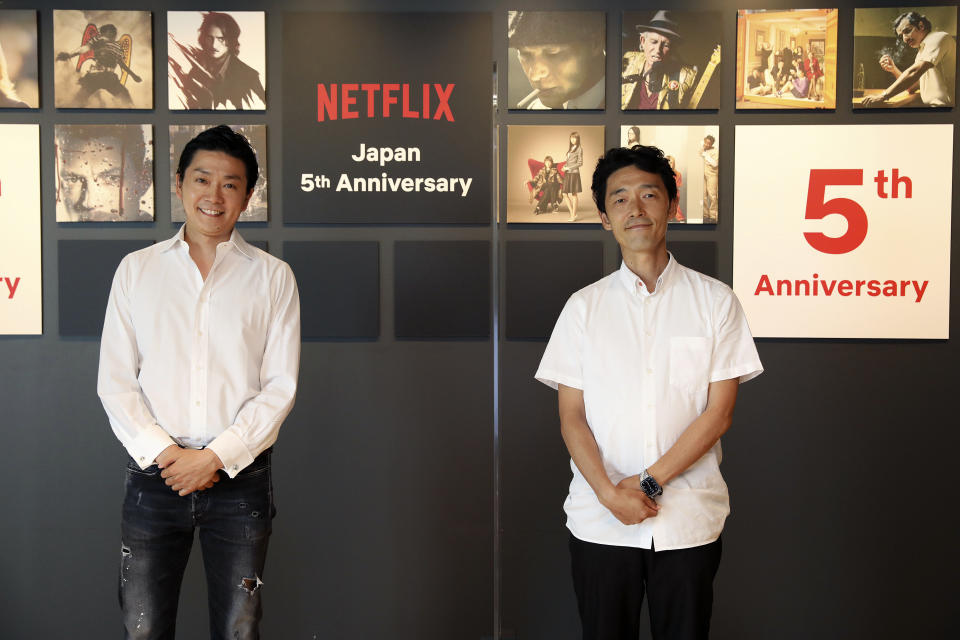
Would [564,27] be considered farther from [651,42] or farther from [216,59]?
[216,59]

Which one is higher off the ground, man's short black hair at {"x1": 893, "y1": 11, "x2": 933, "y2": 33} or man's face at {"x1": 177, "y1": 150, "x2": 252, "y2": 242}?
man's short black hair at {"x1": 893, "y1": 11, "x2": 933, "y2": 33}

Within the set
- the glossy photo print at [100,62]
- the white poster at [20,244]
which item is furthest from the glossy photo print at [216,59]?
the white poster at [20,244]

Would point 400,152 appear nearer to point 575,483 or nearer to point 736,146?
point 736,146

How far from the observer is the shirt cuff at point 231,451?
187 centimetres

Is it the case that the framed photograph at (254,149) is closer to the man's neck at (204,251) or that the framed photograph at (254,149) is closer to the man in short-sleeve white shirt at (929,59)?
the man's neck at (204,251)

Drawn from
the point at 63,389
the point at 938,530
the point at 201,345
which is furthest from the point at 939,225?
the point at 63,389

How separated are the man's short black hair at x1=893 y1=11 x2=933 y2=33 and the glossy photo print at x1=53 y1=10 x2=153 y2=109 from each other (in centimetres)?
294

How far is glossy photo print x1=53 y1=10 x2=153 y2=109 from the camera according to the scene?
279cm

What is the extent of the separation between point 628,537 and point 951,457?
182 centimetres

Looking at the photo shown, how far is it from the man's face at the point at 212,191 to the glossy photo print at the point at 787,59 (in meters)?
1.95

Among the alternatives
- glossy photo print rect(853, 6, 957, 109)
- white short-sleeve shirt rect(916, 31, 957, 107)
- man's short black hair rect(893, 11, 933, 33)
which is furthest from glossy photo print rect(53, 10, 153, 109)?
white short-sleeve shirt rect(916, 31, 957, 107)

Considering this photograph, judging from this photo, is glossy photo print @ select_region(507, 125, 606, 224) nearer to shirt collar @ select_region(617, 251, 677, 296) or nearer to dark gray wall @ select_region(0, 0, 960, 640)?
dark gray wall @ select_region(0, 0, 960, 640)

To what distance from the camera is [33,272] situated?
111 inches

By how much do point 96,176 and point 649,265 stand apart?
2.20 meters
